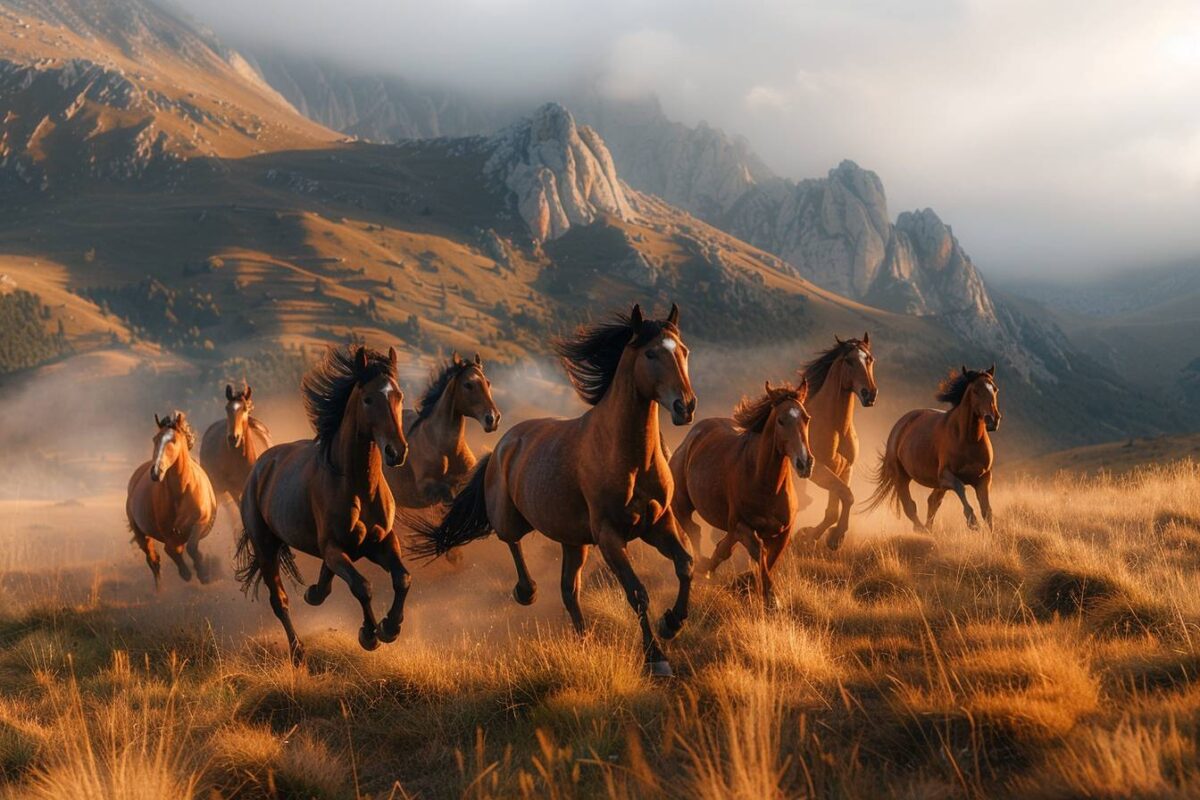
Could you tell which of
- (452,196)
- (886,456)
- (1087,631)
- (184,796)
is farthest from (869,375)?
(452,196)

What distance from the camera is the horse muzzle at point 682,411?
216 inches

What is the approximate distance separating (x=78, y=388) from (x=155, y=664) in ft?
208

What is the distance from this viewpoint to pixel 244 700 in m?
6.00

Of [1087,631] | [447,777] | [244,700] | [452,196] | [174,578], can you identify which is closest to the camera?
[447,777]

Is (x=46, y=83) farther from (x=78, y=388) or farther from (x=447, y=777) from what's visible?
(x=447, y=777)

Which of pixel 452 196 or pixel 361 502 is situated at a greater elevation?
pixel 452 196

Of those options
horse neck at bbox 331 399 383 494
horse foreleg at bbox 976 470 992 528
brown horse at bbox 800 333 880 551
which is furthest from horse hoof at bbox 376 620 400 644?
horse foreleg at bbox 976 470 992 528

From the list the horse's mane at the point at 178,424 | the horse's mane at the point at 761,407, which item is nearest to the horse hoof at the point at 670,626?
the horse's mane at the point at 761,407

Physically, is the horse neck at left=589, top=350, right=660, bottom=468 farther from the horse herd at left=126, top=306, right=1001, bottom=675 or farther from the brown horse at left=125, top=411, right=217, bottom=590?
the brown horse at left=125, top=411, right=217, bottom=590

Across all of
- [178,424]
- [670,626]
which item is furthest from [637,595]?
[178,424]

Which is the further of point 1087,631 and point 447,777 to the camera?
point 1087,631

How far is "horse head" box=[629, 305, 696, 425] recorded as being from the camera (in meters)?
5.73

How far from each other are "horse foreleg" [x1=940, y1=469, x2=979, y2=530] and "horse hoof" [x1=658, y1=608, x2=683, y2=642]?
6202 mm

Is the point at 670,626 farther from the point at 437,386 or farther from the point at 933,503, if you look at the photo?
the point at 933,503
